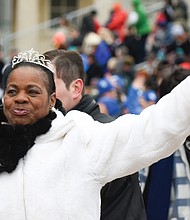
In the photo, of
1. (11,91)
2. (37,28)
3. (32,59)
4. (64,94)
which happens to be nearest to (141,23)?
(37,28)

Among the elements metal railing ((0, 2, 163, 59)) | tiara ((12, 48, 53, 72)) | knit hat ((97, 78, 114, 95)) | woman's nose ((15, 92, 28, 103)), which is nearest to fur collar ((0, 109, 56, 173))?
woman's nose ((15, 92, 28, 103))

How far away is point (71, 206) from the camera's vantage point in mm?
4008

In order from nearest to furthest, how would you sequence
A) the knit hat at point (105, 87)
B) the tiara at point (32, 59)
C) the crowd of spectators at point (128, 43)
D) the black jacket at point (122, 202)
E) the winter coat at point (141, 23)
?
the tiara at point (32, 59) < the black jacket at point (122, 202) < the knit hat at point (105, 87) < the crowd of spectators at point (128, 43) < the winter coat at point (141, 23)

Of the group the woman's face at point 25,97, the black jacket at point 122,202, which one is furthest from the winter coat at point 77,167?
the black jacket at point 122,202

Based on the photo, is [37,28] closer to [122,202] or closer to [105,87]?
[105,87]

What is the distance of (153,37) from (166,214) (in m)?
15.9

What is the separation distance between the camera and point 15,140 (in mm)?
4102

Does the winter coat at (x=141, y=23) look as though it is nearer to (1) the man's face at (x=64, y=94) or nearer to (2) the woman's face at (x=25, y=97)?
(1) the man's face at (x=64, y=94)

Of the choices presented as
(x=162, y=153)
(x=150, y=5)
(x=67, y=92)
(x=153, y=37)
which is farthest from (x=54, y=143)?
(x=150, y=5)

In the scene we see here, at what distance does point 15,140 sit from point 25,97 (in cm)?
20

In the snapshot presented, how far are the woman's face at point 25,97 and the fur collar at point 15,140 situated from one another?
3 cm

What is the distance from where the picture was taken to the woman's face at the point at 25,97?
4086 mm

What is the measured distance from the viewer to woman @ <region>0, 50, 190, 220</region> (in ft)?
12.9

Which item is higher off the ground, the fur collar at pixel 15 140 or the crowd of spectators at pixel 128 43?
the crowd of spectators at pixel 128 43
